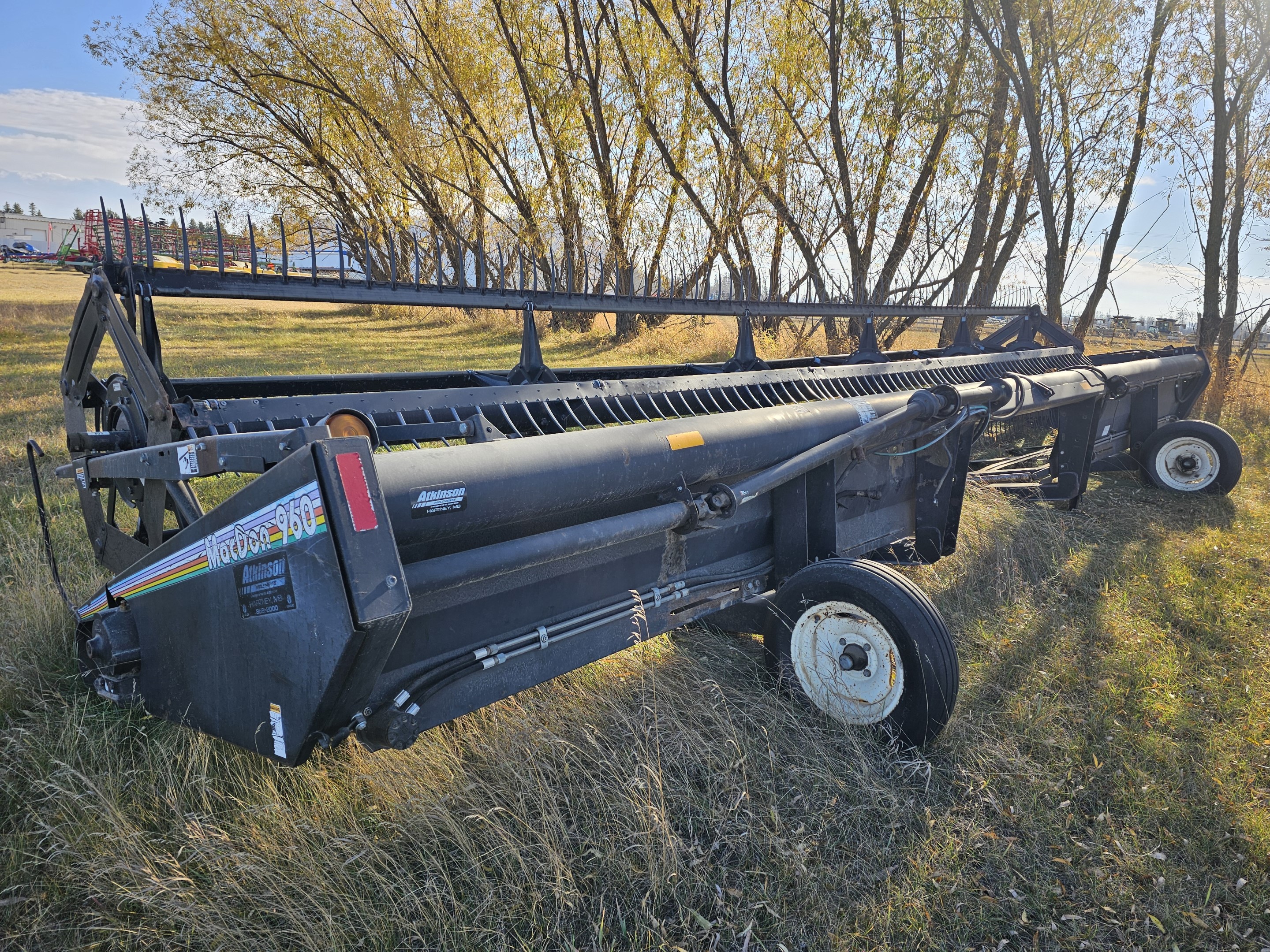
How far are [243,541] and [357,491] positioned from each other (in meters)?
0.38

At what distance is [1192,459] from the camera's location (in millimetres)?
6379

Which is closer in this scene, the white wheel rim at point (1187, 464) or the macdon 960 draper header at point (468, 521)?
the macdon 960 draper header at point (468, 521)

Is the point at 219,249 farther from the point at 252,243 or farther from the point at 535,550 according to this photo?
the point at 535,550

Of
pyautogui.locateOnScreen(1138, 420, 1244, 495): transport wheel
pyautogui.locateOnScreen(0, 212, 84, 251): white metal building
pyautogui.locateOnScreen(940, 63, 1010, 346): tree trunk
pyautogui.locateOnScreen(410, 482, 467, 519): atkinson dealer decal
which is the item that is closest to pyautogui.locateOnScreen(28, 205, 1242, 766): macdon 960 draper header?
pyautogui.locateOnScreen(410, 482, 467, 519): atkinson dealer decal

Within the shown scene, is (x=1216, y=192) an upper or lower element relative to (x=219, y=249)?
upper

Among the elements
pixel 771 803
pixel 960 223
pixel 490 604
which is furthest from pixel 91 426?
pixel 960 223

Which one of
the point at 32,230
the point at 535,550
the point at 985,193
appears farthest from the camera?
the point at 32,230

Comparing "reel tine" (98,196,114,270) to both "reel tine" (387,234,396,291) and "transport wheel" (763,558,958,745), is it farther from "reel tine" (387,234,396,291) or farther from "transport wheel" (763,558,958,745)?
"transport wheel" (763,558,958,745)

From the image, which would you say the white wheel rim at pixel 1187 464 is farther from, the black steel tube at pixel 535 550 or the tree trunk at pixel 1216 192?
the black steel tube at pixel 535 550

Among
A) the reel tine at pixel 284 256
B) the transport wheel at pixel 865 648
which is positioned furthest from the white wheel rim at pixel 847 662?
the reel tine at pixel 284 256

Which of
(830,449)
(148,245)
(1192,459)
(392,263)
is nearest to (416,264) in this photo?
(392,263)

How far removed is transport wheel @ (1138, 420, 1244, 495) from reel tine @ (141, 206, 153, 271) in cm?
698

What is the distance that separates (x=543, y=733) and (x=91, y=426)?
562 centimetres

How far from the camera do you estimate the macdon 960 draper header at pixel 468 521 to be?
1.81 metres
